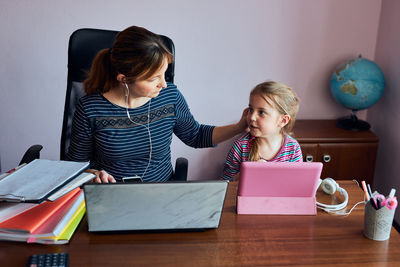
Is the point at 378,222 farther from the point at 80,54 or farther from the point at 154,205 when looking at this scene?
the point at 80,54

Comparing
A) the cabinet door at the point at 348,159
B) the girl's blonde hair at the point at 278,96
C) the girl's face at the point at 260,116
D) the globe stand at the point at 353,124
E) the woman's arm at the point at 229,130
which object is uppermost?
the girl's blonde hair at the point at 278,96

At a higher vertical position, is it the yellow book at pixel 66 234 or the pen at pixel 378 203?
the pen at pixel 378 203

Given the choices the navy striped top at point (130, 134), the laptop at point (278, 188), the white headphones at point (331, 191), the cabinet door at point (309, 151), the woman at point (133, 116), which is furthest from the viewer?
the cabinet door at point (309, 151)

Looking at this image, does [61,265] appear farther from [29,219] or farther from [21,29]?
[21,29]

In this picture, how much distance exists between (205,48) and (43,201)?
1.66 meters

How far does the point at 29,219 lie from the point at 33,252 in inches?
4.1

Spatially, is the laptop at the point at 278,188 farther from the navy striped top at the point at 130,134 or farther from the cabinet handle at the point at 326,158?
the cabinet handle at the point at 326,158

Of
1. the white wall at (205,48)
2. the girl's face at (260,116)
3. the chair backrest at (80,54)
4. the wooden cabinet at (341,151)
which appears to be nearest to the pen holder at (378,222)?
the girl's face at (260,116)

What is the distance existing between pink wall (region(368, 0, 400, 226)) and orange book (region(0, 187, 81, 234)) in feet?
6.30

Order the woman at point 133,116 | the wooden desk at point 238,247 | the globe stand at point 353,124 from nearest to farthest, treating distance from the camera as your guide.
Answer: the wooden desk at point 238,247, the woman at point 133,116, the globe stand at point 353,124

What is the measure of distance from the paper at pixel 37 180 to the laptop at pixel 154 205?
130mm

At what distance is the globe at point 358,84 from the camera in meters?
2.43

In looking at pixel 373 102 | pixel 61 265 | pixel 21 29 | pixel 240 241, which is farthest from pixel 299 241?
pixel 21 29

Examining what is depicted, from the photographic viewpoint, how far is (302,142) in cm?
239
